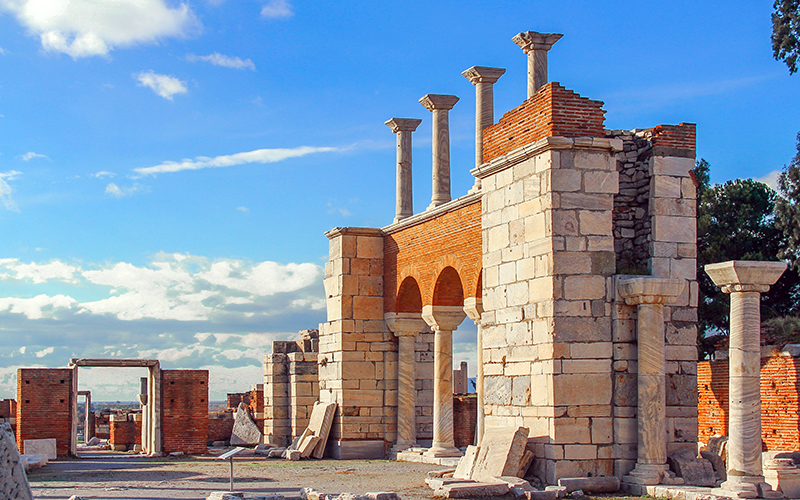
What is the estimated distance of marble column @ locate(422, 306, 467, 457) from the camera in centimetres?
1752

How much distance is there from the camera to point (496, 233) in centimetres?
1321

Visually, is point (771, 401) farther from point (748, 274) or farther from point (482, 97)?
point (748, 274)

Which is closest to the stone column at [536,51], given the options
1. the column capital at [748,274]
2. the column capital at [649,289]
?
the column capital at [649,289]

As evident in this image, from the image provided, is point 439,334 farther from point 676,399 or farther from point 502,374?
point 676,399

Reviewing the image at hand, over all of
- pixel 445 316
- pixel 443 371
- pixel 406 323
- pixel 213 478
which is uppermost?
pixel 445 316

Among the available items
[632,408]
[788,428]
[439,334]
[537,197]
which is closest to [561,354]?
[632,408]

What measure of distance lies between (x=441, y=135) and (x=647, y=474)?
382 inches

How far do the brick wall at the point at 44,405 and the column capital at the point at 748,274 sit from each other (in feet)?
54.2

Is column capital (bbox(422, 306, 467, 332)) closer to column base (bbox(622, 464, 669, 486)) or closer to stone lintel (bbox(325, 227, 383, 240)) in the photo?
stone lintel (bbox(325, 227, 383, 240))

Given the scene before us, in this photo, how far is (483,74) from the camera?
1773cm

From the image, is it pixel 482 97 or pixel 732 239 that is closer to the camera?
pixel 482 97

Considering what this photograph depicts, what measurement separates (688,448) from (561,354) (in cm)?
224

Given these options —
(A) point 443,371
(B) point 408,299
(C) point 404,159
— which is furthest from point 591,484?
(C) point 404,159

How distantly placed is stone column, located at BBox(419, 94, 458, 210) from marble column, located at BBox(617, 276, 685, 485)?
780 centimetres
